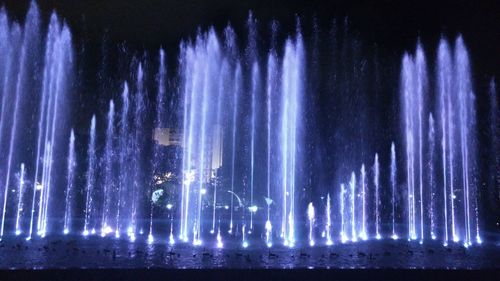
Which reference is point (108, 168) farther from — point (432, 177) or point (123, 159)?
point (432, 177)

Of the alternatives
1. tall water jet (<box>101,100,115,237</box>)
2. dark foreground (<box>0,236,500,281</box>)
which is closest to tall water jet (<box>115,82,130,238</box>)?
tall water jet (<box>101,100,115,237</box>)

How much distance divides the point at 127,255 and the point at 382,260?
562cm

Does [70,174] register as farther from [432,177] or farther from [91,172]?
[432,177]

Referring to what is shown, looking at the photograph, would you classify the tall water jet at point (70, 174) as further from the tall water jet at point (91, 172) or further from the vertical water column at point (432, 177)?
the vertical water column at point (432, 177)

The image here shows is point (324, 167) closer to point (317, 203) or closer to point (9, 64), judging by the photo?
point (317, 203)

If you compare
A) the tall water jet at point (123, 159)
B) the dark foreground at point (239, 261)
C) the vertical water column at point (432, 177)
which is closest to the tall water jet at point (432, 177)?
the vertical water column at point (432, 177)

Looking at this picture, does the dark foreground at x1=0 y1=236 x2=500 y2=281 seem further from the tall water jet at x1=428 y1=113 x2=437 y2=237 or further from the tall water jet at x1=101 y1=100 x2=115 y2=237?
the tall water jet at x1=101 y1=100 x2=115 y2=237

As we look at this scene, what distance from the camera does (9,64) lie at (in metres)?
20.2

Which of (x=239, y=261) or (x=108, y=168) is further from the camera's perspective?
(x=108, y=168)

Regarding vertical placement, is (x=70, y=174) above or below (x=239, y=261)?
above

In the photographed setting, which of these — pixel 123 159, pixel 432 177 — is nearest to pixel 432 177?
pixel 432 177

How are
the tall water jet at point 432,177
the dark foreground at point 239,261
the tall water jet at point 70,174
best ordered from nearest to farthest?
the dark foreground at point 239,261, the tall water jet at point 432,177, the tall water jet at point 70,174

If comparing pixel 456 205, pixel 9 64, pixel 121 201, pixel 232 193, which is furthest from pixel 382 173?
pixel 9 64

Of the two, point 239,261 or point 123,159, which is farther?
point 123,159
